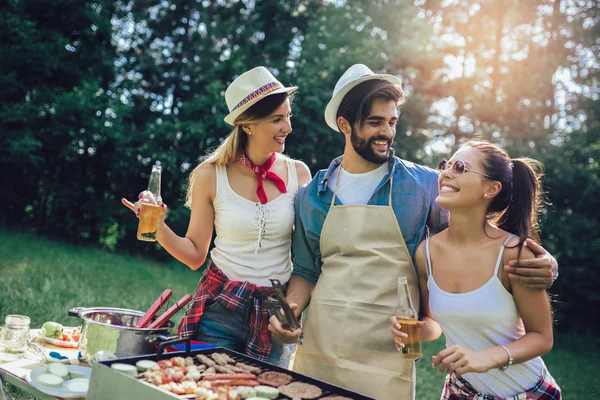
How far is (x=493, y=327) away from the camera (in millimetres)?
2248

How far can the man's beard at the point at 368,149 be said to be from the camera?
9.17 feet

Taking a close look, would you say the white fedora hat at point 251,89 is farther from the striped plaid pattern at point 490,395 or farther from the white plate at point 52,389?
the striped plaid pattern at point 490,395

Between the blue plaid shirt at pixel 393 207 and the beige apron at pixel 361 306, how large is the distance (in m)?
0.06

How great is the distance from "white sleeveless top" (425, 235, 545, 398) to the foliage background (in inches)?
379

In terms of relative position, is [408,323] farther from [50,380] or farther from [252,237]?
[50,380]

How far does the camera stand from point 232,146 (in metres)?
3.18

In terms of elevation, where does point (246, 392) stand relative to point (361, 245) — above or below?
below

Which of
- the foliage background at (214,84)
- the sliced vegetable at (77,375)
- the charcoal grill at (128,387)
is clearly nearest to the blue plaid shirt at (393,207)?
the charcoal grill at (128,387)

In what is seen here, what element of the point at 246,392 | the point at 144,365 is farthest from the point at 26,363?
the point at 246,392

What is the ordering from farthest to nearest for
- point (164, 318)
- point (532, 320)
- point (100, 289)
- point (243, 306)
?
1. point (100, 289)
2. point (243, 306)
3. point (164, 318)
4. point (532, 320)

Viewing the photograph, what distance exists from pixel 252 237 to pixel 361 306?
2.33 ft

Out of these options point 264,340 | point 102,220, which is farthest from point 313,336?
point 102,220

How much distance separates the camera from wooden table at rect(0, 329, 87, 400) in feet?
7.26

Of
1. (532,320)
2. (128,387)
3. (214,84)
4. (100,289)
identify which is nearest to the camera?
(128,387)
